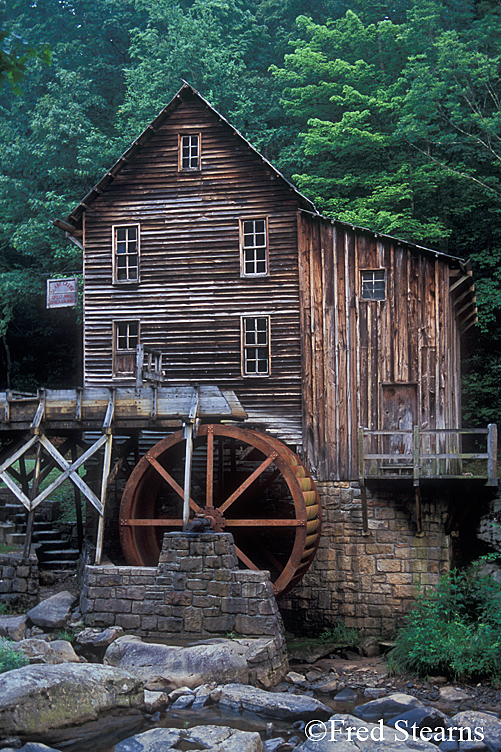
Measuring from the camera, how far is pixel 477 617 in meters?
12.2

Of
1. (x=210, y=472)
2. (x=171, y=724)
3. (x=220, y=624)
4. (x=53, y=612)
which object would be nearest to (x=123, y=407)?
(x=210, y=472)

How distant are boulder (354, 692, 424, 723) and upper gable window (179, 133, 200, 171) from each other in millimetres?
10920

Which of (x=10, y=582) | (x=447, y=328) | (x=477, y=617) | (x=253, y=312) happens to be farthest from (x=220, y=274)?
(x=477, y=617)

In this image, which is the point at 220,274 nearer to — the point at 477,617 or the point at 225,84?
the point at 477,617

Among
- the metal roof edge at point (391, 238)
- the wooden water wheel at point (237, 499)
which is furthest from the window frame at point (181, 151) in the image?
the wooden water wheel at point (237, 499)

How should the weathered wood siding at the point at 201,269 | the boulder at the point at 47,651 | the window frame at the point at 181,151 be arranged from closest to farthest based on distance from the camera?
1. the boulder at the point at 47,651
2. the weathered wood siding at the point at 201,269
3. the window frame at the point at 181,151

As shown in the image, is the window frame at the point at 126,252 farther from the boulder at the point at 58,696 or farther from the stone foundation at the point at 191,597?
the boulder at the point at 58,696

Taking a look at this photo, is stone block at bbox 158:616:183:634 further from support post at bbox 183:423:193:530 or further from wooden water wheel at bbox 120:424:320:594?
wooden water wheel at bbox 120:424:320:594

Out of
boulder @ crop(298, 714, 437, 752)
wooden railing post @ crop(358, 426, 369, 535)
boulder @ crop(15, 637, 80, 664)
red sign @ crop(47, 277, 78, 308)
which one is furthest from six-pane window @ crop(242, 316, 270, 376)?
boulder @ crop(298, 714, 437, 752)

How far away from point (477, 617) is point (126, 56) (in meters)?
23.5

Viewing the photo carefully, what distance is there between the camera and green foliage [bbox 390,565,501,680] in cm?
1108

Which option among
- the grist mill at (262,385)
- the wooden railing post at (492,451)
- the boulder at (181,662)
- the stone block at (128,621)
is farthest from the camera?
the grist mill at (262,385)

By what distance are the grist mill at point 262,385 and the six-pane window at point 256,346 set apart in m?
0.03

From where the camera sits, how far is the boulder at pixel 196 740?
7.41 m
